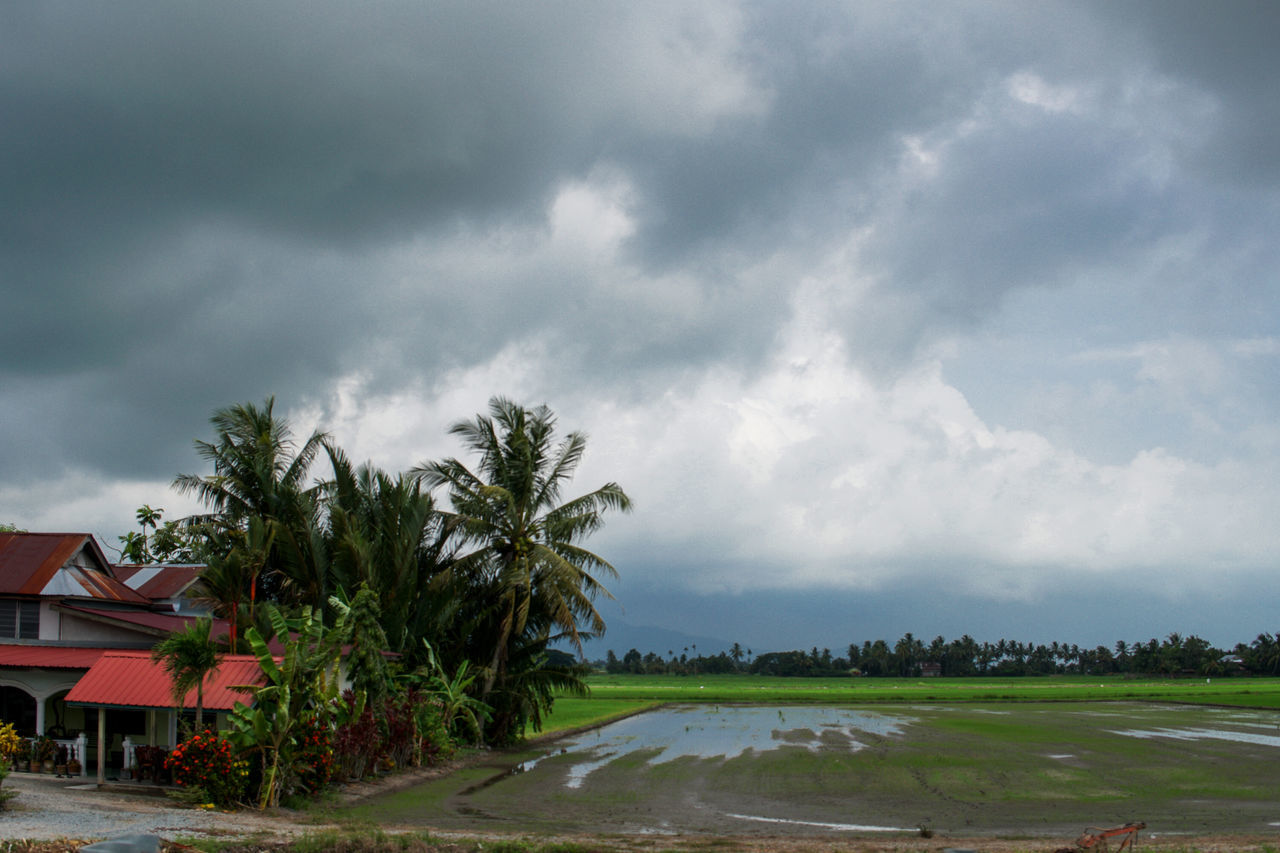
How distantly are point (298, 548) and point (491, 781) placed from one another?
364 inches

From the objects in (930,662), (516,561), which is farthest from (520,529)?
(930,662)

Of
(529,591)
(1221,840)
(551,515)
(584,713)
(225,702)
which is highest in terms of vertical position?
(551,515)

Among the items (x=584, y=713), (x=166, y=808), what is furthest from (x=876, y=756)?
(x=584, y=713)

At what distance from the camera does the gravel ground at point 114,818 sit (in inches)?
512

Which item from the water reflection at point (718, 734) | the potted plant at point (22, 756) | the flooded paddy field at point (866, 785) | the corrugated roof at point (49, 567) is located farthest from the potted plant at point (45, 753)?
the water reflection at point (718, 734)

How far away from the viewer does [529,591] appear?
27406 millimetres

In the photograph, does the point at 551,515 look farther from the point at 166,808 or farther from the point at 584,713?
the point at 584,713

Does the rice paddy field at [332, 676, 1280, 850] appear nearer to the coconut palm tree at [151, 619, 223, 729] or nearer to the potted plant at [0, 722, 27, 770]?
the coconut palm tree at [151, 619, 223, 729]

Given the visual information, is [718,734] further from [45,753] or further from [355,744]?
[45,753]

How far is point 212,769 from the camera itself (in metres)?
16.0

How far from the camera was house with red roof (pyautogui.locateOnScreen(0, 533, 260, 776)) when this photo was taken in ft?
59.9

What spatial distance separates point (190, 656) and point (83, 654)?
6.50m

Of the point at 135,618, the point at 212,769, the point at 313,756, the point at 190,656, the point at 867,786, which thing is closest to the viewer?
the point at 212,769

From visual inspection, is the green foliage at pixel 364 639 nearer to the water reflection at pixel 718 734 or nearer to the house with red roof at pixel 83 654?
the house with red roof at pixel 83 654
